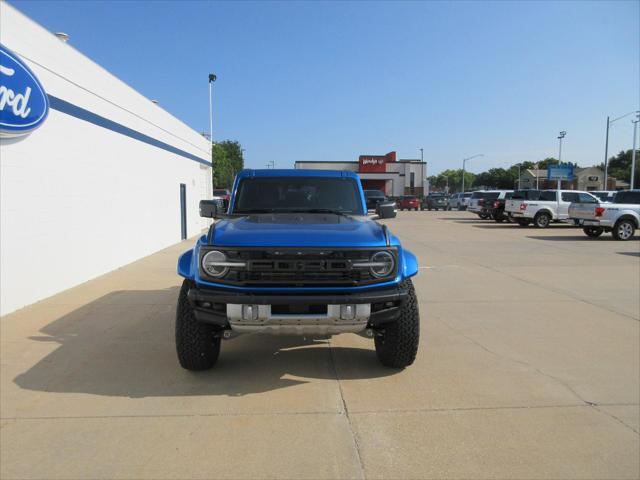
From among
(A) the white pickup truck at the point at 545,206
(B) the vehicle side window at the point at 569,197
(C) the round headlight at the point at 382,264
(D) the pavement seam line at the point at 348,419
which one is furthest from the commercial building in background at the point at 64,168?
(B) the vehicle side window at the point at 569,197

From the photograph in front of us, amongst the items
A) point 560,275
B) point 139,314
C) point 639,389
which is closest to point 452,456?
point 639,389

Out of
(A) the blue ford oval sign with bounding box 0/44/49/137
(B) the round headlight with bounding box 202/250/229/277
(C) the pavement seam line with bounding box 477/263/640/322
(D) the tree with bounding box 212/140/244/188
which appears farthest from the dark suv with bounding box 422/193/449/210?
(B) the round headlight with bounding box 202/250/229/277

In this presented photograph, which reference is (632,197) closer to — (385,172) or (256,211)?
(256,211)

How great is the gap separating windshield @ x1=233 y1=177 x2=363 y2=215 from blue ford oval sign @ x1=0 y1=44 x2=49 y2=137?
12.3 feet

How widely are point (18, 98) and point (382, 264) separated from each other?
612cm

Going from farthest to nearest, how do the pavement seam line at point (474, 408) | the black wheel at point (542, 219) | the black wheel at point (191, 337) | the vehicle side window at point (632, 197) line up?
the black wheel at point (542, 219), the vehicle side window at point (632, 197), the black wheel at point (191, 337), the pavement seam line at point (474, 408)

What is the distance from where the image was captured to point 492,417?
3.79m

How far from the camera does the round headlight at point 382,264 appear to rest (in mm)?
4117

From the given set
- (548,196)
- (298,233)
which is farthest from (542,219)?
(298,233)

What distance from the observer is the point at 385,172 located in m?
68.5

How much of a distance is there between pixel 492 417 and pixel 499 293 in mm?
5094

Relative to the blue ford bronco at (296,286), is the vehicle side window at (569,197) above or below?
above

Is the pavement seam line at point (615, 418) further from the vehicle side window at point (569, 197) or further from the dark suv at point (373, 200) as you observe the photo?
the vehicle side window at point (569, 197)

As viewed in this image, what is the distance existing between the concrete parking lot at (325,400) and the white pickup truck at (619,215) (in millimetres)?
12059
